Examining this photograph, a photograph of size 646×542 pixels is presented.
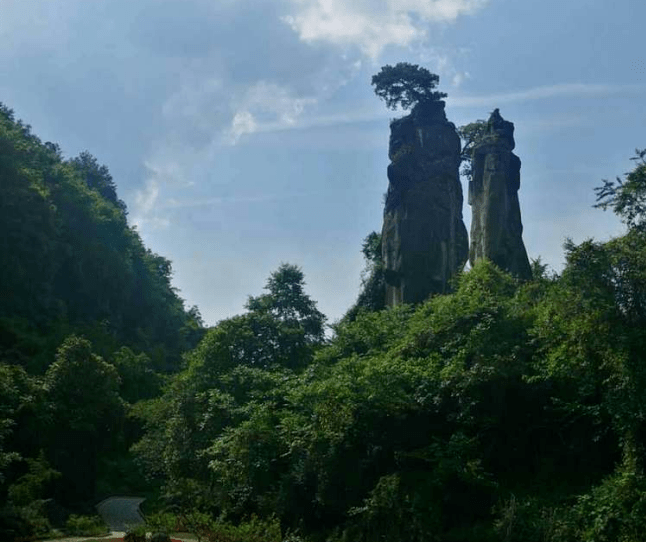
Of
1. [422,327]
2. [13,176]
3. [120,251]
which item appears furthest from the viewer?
[120,251]

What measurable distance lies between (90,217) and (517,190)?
33.3 metres

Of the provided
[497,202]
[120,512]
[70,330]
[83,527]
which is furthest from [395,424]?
[70,330]

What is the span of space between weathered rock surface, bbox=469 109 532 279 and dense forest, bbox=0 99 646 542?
1026 cm

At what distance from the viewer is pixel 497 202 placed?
40.5 metres

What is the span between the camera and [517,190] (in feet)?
136

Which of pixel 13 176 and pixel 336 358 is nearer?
pixel 336 358

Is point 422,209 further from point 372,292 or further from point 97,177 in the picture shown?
point 97,177

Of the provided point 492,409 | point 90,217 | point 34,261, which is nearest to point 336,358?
point 492,409

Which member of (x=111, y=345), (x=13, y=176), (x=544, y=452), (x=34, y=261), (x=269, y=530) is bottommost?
(x=269, y=530)

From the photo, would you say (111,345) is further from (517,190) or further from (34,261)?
(517,190)

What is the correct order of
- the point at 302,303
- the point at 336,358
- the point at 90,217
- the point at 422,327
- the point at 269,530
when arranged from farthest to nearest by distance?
the point at 90,217 < the point at 302,303 < the point at 336,358 < the point at 422,327 < the point at 269,530

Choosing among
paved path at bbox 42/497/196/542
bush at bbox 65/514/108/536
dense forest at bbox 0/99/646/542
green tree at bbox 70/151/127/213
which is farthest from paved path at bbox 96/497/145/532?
green tree at bbox 70/151/127/213

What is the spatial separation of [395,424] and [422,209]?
2189cm

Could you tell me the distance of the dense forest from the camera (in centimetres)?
1784
